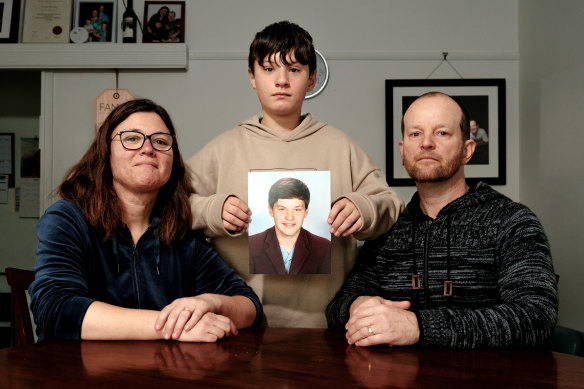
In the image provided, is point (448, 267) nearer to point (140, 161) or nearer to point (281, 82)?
point (281, 82)

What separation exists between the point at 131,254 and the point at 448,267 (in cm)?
90

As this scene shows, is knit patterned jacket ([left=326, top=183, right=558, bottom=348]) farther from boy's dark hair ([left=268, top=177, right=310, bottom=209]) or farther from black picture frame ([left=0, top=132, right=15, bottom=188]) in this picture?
black picture frame ([left=0, top=132, right=15, bottom=188])

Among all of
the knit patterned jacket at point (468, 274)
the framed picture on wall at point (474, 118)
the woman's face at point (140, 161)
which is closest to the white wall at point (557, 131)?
the framed picture on wall at point (474, 118)

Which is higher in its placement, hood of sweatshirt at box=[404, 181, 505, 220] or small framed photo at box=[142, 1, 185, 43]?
small framed photo at box=[142, 1, 185, 43]

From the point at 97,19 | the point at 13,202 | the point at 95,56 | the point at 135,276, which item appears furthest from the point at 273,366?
the point at 13,202

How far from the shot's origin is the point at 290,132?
1.67 m

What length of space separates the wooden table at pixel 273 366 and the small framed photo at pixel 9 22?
3141 mm

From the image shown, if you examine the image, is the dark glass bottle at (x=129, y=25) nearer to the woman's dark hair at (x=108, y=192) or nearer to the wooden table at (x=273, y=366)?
the woman's dark hair at (x=108, y=192)

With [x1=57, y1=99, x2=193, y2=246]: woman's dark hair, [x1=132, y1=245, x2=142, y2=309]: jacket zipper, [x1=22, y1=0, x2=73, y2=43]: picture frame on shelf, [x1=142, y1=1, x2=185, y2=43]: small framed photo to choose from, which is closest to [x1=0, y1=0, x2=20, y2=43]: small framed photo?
[x1=22, y1=0, x2=73, y2=43]: picture frame on shelf

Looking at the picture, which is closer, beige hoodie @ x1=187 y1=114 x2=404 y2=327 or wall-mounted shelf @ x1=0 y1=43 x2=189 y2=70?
beige hoodie @ x1=187 y1=114 x2=404 y2=327

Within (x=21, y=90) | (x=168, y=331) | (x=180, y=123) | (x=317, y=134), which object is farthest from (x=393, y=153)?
(x=21, y=90)

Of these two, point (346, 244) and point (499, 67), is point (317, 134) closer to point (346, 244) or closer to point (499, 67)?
point (346, 244)

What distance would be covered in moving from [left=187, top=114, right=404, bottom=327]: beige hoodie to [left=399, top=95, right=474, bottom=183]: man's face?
0.14 meters

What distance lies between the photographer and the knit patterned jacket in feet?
3.88
